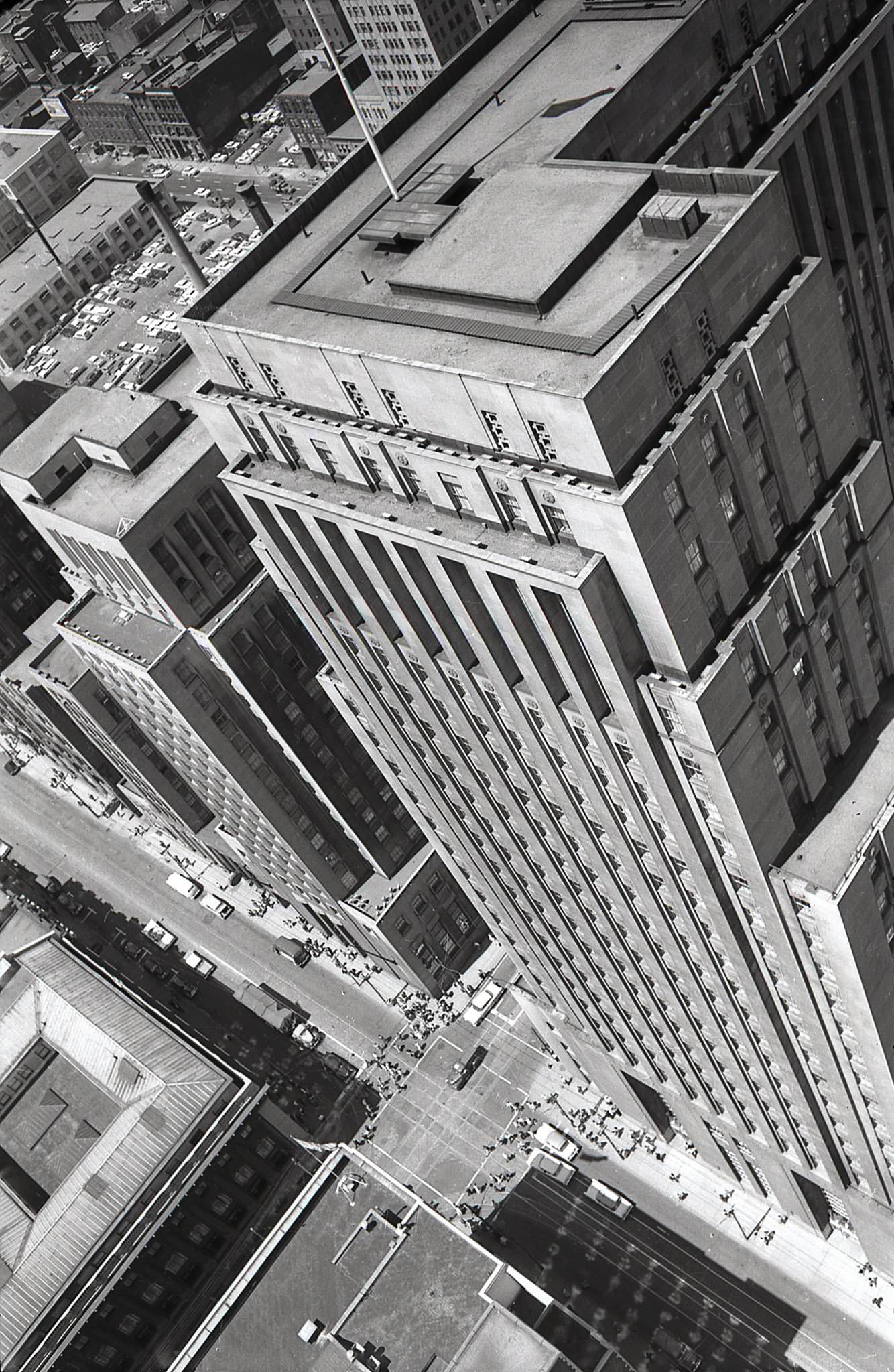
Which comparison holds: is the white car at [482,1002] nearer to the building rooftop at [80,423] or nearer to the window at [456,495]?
the building rooftop at [80,423]

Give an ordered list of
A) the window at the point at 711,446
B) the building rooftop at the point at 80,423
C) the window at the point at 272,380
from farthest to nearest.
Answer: the building rooftop at the point at 80,423 < the window at the point at 272,380 < the window at the point at 711,446

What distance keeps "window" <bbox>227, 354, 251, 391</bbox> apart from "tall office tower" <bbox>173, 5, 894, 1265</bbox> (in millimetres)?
287

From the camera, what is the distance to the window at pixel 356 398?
8425 centimetres

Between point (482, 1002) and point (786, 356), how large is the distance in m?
133

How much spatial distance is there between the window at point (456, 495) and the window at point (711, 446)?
15680mm

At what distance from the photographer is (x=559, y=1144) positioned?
173625 mm

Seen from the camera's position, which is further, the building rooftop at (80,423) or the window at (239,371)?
the building rooftop at (80,423)

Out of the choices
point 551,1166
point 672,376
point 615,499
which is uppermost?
point 672,376

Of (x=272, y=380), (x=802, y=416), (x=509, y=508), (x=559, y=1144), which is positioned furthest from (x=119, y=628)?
(x=802, y=416)

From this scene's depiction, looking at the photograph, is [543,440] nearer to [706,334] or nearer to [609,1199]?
[706,334]

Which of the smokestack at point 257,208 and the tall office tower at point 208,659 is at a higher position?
the smokestack at point 257,208

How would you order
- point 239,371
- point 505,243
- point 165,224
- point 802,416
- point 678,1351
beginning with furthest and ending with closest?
1. point 678,1351
2. point 165,224
3. point 239,371
4. point 802,416
5. point 505,243

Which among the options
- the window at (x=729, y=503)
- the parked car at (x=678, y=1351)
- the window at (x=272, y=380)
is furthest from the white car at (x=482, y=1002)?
the window at (x=729, y=503)

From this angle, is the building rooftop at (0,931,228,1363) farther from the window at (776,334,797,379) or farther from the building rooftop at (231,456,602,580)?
the window at (776,334,797,379)
